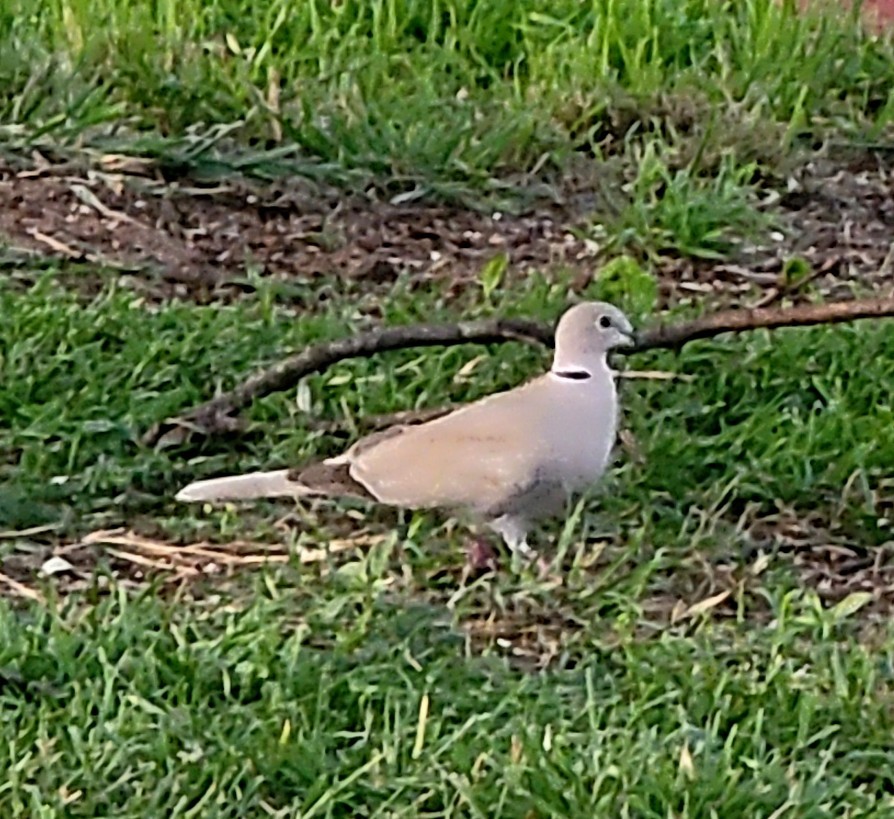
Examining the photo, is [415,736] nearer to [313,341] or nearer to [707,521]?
[707,521]

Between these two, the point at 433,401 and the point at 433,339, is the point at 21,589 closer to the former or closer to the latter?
the point at 433,339

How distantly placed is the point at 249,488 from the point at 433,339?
44 centimetres

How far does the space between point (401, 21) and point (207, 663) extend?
2.93 meters

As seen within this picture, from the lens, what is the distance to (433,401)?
4.09m

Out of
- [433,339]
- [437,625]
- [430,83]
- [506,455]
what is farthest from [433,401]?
[430,83]

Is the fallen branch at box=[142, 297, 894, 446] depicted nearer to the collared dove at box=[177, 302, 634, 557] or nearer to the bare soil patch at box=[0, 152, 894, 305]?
the collared dove at box=[177, 302, 634, 557]

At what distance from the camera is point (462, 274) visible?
15.6 ft

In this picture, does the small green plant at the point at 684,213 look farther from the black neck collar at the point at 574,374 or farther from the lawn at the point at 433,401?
the black neck collar at the point at 574,374

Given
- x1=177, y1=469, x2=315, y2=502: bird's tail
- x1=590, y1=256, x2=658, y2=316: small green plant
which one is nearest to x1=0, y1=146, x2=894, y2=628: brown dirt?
x1=590, y1=256, x2=658, y2=316: small green plant

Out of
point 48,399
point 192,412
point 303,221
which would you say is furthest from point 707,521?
point 303,221

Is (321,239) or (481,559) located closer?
(481,559)

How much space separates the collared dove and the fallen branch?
193mm

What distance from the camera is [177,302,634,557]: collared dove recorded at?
11.3ft

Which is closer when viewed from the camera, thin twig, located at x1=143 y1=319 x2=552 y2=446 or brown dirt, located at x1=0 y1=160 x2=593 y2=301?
thin twig, located at x1=143 y1=319 x2=552 y2=446
